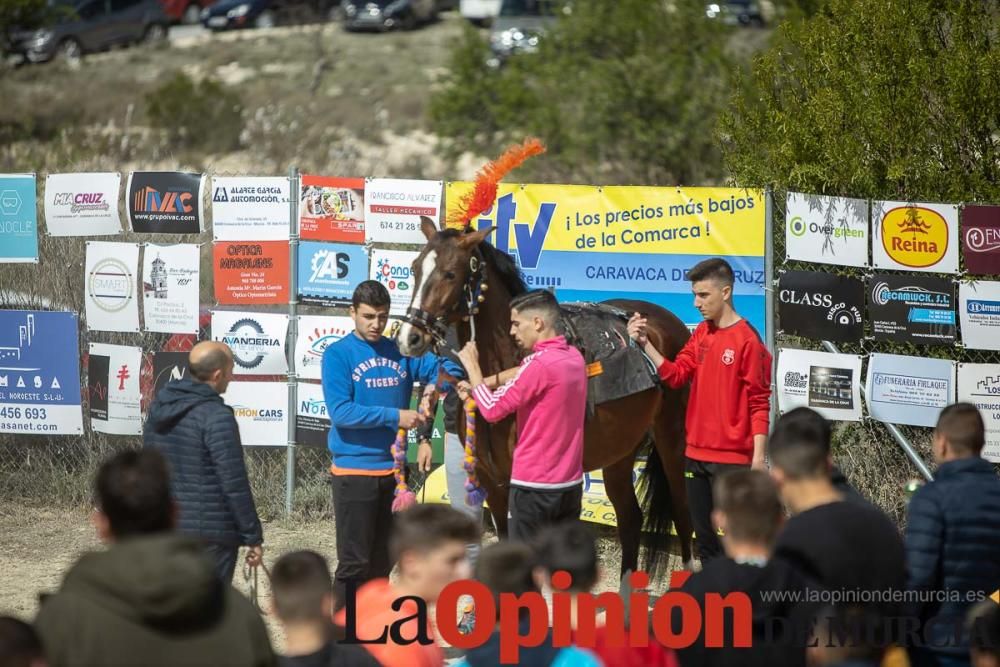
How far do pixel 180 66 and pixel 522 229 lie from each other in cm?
3079

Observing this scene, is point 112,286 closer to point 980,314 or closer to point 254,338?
point 254,338

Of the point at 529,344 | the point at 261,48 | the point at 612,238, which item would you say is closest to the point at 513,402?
the point at 529,344

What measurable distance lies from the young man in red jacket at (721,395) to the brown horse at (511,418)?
78 cm

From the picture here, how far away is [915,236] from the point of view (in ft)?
27.7

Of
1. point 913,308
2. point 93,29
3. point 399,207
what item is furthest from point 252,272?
point 93,29

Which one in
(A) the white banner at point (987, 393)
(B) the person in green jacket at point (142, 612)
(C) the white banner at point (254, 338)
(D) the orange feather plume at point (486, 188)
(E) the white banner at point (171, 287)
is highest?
(D) the orange feather plume at point (486, 188)

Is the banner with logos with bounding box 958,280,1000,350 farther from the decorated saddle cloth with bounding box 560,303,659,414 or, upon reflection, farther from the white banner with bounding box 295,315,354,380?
the white banner with bounding box 295,315,354,380

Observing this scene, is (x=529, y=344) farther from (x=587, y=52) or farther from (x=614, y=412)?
(x=587, y=52)

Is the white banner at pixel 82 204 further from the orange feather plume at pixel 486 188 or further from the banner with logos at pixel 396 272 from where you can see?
the orange feather plume at pixel 486 188

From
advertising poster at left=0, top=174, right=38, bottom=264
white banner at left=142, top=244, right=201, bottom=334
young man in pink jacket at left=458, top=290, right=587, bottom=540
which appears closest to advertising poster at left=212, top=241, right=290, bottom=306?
white banner at left=142, top=244, right=201, bottom=334

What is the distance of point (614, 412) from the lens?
25.6ft

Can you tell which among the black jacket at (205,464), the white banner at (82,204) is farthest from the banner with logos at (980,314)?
the white banner at (82,204)

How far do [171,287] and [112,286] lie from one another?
55 centimetres

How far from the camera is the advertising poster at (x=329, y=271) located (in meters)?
9.53
